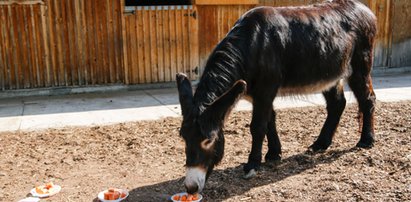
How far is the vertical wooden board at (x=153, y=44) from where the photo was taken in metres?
8.70

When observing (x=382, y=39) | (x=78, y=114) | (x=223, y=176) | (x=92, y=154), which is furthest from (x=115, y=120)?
(x=382, y=39)

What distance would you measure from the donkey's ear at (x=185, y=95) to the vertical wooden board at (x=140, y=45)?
5369 mm

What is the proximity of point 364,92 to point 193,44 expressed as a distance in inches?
191

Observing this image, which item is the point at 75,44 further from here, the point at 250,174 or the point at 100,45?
the point at 250,174

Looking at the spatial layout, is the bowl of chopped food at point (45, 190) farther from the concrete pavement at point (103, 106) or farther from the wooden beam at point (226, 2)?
the wooden beam at point (226, 2)

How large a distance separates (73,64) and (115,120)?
2.61 metres

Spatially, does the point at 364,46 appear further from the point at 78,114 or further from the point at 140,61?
the point at 140,61

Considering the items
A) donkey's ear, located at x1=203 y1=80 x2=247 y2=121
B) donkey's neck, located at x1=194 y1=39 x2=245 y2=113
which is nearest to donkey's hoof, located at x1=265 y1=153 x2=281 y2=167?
donkey's neck, located at x1=194 y1=39 x2=245 y2=113

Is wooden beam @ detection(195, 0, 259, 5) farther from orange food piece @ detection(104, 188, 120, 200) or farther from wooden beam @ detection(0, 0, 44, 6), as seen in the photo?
orange food piece @ detection(104, 188, 120, 200)

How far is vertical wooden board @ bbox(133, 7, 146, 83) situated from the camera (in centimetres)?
863

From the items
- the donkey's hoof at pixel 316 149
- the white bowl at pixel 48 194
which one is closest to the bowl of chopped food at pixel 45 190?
the white bowl at pixel 48 194

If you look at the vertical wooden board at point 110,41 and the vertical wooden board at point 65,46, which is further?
the vertical wooden board at point 110,41

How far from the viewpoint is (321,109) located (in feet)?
22.6

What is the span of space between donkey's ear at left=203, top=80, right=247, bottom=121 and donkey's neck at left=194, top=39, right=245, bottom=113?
7cm
